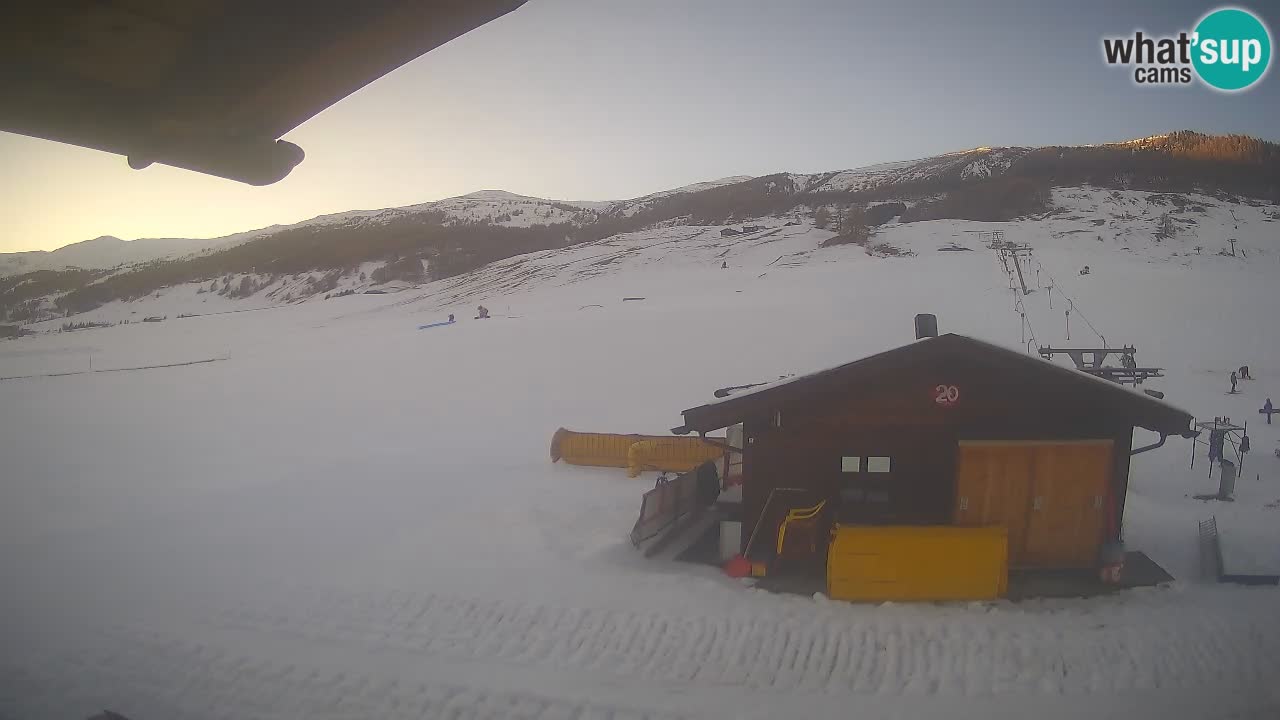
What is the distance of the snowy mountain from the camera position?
44031 millimetres

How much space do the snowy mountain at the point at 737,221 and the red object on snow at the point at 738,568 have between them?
23929mm

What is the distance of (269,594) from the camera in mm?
9133

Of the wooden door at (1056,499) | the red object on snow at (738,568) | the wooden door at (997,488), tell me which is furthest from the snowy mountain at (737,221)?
the wooden door at (1056,499)

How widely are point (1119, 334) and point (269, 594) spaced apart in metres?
27.6

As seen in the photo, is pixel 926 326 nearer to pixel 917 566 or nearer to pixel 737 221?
pixel 917 566

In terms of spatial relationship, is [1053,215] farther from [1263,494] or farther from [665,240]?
[1263,494]

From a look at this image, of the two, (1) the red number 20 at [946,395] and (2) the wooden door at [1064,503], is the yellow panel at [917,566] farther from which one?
(1) the red number 20 at [946,395]

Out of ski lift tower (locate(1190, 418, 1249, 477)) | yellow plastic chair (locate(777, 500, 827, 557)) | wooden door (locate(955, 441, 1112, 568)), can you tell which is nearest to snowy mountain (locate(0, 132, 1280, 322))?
yellow plastic chair (locate(777, 500, 827, 557))

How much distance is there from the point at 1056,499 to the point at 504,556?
773 cm

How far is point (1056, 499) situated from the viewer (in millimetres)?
9133

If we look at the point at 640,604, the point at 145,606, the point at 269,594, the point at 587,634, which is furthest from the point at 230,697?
A: the point at 640,604

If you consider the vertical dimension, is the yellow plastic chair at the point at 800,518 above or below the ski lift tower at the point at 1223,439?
above

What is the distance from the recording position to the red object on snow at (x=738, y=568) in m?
9.25

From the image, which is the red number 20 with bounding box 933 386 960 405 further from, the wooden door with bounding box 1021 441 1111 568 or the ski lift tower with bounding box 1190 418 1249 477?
the ski lift tower with bounding box 1190 418 1249 477
